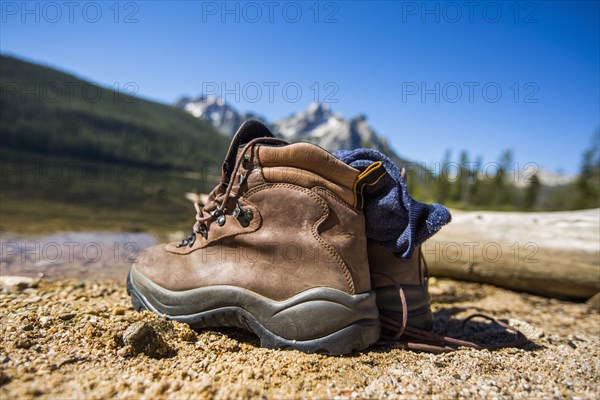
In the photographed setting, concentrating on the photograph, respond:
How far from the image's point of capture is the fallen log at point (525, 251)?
402 centimetres

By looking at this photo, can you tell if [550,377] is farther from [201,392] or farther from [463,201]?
[463,201]

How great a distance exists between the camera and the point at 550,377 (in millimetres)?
1704

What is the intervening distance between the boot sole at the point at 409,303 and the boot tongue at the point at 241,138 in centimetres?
130

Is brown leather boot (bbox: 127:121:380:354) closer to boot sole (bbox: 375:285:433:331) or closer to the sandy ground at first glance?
the sandy ground

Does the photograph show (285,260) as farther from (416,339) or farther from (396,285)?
(416,339)

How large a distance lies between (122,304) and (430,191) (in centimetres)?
7012

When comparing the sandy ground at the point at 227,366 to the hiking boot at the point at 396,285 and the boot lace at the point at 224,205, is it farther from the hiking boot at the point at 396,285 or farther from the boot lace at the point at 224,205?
the boot lace at the point at 224,205

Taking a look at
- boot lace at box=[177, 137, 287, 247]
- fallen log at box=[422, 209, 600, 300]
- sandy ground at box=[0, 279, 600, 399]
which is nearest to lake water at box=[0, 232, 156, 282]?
sandy ground at box=[0, 279, 600, 399]

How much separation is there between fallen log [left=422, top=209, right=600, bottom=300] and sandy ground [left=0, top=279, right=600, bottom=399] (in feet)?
6.01

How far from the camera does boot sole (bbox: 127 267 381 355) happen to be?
189 centimetres

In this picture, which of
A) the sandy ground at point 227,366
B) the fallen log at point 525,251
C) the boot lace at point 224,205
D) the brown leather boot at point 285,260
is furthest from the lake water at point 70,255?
the fallen log at point 525,251

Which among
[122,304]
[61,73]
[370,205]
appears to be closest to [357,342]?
[370,205]

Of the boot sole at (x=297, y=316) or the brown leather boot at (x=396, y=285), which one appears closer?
the boot sole at (x=297, y=316)

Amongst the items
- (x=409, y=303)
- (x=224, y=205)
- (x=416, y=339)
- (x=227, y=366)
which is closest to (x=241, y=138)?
(x=224, y=205)
